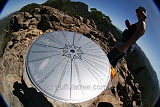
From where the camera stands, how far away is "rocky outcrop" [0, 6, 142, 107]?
1.92m

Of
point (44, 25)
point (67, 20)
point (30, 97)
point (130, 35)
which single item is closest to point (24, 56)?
point (30, 97)

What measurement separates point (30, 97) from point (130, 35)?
998 millimetres

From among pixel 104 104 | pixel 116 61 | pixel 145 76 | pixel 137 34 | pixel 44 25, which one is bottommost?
pixel 104 104

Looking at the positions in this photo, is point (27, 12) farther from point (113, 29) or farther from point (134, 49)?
point (134, 49)

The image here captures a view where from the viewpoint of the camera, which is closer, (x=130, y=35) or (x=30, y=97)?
(x=30, y=97)

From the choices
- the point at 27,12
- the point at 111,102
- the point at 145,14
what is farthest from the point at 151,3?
the point at 27,12

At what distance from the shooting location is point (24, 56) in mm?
2154

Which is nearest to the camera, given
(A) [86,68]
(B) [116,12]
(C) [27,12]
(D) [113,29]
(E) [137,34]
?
(E) [137,34]

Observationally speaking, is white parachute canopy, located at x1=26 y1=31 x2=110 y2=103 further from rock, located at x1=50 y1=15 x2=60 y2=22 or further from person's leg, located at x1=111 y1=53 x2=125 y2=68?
rock, located at x1=50 y1=15 x2=60 y2=22

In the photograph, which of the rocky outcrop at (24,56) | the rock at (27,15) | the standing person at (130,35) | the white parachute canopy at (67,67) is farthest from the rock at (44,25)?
the standing person at (130,35)

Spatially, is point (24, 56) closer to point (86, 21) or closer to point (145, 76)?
point (86, 21)

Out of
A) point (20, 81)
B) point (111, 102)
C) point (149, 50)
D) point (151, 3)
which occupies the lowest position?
point (111, 102)

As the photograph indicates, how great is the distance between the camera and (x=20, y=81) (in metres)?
2.02

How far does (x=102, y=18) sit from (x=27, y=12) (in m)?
0.83
